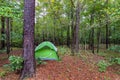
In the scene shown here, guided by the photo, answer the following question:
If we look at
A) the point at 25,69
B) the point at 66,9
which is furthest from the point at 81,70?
the point at 66,9

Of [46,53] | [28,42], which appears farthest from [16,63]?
[46,53]

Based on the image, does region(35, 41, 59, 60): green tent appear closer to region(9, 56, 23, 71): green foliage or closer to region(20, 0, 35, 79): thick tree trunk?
region(9, 56, 23, 71): green foliage

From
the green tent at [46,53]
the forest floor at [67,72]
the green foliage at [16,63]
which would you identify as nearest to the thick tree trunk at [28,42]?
the green foliage at [16,63]

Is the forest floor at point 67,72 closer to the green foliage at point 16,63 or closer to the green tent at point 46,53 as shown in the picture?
the green foliage at point 16,63

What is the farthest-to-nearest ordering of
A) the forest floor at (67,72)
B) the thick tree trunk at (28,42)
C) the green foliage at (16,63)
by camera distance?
the forest floor at (67,72) → the green foliage at (16,63) → the thick tree trunk at (28,42)

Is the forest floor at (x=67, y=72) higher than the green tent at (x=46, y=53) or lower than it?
lower

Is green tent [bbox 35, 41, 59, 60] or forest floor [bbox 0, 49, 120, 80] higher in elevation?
green tent [bbox 35, 41, 59, 60]

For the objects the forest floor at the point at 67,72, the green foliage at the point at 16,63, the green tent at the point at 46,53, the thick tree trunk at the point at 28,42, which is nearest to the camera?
the thick tree trunk at the point at 28,42

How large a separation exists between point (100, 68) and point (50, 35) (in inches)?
698

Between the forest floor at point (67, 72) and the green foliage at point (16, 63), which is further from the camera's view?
the forest floor at point (67, 72)

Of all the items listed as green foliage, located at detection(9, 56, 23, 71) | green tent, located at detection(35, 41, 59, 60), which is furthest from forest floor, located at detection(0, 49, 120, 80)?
green tent, located at detection(35, 41, 59, 60)

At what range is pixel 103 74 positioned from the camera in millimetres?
8344

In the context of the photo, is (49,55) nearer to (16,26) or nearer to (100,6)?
(100,6)

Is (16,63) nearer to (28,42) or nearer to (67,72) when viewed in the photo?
(28,42)
